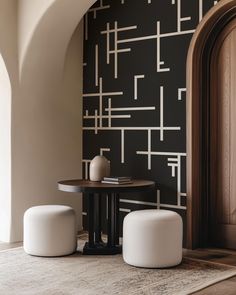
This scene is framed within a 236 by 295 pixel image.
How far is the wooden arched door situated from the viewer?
4520 millimetres

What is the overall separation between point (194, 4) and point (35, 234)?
2.30m

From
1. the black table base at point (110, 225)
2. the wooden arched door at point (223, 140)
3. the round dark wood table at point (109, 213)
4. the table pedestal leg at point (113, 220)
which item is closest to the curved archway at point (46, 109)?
the round dark wood table at point (109, 213)

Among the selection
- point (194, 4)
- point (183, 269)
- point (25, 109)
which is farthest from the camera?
point (25, 109)

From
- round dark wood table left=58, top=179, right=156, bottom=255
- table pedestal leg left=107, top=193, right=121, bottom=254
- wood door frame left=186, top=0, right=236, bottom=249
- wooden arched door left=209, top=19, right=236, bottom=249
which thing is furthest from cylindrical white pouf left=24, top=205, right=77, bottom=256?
wooden arched door left=209, top=19, right=236, bottom=249

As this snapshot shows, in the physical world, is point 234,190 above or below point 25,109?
below

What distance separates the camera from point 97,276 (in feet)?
12.0

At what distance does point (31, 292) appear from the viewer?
3297 millimetres

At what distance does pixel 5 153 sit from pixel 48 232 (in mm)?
1061

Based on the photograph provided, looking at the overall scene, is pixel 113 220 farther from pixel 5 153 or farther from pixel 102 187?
pixel 5 153

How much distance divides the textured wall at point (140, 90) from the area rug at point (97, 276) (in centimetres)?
90

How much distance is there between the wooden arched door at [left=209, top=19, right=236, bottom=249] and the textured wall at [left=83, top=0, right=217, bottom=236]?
0.26m

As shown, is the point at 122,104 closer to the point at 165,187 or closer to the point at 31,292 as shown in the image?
the point at 165,187

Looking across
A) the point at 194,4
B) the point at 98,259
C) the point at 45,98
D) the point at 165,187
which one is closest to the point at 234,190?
the point at 165,187

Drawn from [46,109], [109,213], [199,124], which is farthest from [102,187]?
[46,109]
